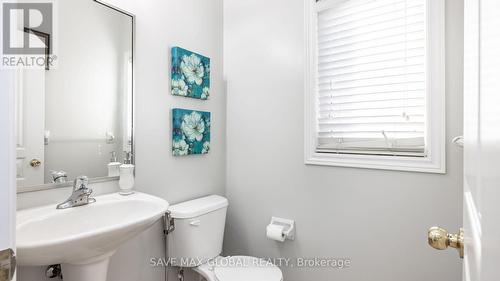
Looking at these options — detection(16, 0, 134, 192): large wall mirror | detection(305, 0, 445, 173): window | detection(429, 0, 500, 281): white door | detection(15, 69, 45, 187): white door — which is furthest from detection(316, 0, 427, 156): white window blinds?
detection(15, 69, 45, 187): white door

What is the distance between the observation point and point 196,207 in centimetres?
161

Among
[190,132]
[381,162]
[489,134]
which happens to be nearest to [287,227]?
[381,162]

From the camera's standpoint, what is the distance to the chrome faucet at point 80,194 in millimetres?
1146

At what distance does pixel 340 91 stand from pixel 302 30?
475 mm

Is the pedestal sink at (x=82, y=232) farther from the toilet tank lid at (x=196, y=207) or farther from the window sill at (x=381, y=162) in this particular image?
the window sill at (x=381, y=162)

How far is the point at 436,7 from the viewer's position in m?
1.23

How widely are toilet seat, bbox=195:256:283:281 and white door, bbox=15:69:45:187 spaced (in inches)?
38.3

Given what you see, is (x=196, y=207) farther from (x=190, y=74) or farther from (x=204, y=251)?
(x=190, y=74)

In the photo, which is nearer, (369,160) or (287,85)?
(369,160)

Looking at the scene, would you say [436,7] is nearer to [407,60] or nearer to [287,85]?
[407,60]

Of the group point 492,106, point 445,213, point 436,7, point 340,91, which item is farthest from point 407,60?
point 492,106

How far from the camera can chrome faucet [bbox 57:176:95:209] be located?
115cm

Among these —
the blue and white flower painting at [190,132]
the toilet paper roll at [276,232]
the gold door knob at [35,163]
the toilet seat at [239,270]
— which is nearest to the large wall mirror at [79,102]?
the gold door knob at [35,163]

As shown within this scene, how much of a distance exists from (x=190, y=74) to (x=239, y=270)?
4.13 feet
